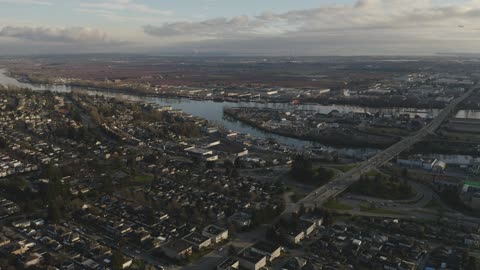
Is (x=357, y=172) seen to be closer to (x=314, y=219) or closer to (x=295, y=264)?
(x=314, y=219)

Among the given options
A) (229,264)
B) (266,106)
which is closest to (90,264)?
(229,264)

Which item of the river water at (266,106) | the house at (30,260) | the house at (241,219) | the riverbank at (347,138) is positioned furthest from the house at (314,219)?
the riverbank at (347,138)

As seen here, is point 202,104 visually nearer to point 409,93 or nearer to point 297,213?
point 409,93

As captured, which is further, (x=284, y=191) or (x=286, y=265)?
(x=284, y=191)

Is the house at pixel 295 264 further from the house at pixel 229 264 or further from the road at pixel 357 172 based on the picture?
the road at pixel 357 172

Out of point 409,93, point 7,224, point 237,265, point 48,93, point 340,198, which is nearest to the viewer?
point 237,265

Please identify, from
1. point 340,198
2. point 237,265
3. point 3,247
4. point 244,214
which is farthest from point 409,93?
point 3,247

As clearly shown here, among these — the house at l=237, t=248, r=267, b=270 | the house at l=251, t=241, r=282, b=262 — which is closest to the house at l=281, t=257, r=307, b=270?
the house at l=251, t=241, r=282, b=262
